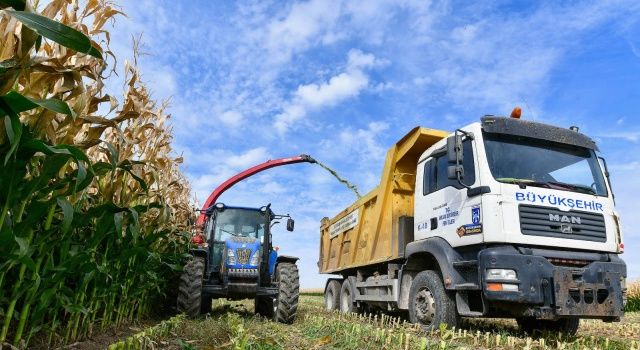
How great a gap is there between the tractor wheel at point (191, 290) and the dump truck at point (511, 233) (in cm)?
331

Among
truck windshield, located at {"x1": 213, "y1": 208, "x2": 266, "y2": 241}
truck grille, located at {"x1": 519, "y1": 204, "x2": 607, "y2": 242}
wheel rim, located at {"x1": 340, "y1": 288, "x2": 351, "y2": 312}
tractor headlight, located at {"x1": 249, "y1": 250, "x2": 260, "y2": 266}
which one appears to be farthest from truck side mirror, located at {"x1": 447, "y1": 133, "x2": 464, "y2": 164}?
wheel rim, located at {"x1": 340, "y1": 288, "x2": 351, "y2": 312}

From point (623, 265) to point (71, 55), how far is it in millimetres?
6878

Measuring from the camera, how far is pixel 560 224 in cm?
600

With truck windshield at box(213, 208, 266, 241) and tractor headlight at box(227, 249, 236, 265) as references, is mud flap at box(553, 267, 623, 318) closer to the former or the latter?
tractor headlight at box(227, 249, 236, 265)

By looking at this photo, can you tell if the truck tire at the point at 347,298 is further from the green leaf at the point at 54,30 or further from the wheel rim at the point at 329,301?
the green leaf at the point at 54,30

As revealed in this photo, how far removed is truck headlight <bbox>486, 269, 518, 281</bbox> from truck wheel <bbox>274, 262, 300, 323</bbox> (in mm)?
3561

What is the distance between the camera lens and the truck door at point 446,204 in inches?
244

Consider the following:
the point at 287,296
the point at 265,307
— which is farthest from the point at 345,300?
the point at 287,296

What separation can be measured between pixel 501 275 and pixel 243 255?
15.2ft

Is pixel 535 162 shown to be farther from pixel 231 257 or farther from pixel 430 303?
pixel 231 257

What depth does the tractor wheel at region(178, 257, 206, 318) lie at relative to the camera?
763cm

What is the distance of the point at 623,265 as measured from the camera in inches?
244

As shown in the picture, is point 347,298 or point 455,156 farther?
point 347,298

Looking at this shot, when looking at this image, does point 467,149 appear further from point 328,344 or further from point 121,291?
point 121,291
